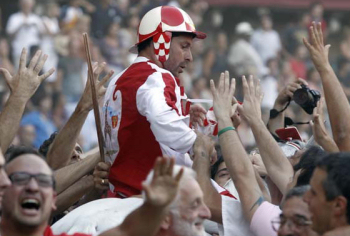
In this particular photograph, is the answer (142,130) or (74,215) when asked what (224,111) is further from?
(74,215)

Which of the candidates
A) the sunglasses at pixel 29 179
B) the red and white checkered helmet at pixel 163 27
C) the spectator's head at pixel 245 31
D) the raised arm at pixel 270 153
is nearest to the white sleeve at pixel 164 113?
the red and white checkered helmet at pixel 163 27

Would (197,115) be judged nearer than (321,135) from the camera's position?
No

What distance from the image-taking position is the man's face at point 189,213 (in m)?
5.98

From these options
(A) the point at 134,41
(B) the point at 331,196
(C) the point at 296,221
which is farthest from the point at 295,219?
(A) the point at 134,41

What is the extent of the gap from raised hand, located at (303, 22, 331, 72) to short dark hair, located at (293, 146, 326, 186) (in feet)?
3.41

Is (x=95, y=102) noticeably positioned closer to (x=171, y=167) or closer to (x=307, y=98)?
(x=307, y=98)

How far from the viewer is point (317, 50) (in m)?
8.15

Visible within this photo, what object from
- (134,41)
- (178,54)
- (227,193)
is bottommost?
(134,41)

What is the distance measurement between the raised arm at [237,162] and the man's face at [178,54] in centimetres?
52

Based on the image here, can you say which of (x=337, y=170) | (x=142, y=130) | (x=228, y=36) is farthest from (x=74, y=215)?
(x=228, y=36)

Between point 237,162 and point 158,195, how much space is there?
1.90 metres

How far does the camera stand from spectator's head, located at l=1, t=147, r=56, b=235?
5.96m

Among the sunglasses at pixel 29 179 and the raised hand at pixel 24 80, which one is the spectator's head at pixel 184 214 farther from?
the raised hand at pixel 24 80

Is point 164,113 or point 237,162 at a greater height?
point 164,113
